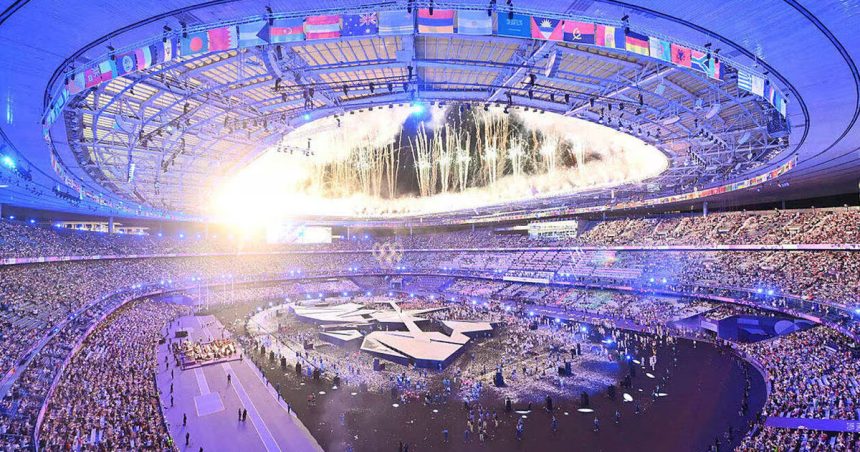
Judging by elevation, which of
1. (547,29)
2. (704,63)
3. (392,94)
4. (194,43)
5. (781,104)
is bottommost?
(781,104)

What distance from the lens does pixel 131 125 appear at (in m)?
18.3

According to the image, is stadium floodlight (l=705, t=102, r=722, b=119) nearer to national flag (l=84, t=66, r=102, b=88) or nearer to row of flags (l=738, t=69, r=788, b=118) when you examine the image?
row of flags (l=738, t=69, r=788, b=118)

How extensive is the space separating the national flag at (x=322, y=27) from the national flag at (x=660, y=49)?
776 centimetres

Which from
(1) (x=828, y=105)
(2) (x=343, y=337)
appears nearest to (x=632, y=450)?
(1) (x=828, y=105)

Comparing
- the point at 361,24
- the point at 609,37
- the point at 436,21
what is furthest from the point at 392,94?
the point at 609,37

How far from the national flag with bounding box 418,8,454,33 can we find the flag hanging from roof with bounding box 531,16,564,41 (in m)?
2.00

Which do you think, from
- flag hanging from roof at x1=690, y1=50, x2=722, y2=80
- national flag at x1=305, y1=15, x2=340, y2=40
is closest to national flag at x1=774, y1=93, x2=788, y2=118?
flag hanging from roof at x1=690, y1=50, x2=722, y2=80

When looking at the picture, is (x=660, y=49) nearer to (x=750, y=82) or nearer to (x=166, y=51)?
(x=750, y=82)

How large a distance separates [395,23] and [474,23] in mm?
1824

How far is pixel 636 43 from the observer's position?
34.3ft

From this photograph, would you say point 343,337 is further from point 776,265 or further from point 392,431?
point 776,265

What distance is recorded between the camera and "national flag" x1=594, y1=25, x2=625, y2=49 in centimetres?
1010

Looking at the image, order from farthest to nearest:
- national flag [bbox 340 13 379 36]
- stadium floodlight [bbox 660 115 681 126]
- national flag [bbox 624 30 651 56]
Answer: stadium floodlight [bbox 660 115 681 126], national flag [bbox 624 30 651 56], national flag [bbox 340 13 379 36]

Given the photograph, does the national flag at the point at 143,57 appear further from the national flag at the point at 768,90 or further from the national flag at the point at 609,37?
the national flag at the point at 768,90
